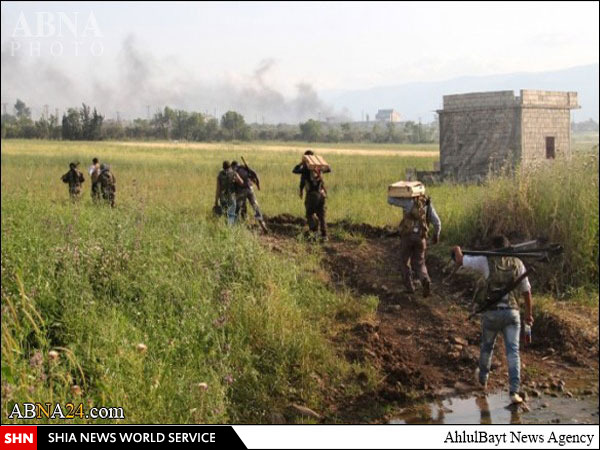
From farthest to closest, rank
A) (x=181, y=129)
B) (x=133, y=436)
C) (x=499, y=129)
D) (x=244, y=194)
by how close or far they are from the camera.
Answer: (x=181, y=129) < (x=499, y=129) < (x=244, y=194) < (x=133, y=436)

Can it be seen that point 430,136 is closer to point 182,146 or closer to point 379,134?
point 379,134

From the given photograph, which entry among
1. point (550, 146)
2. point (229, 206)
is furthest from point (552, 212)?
point (550, 146)

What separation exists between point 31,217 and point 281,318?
337cm

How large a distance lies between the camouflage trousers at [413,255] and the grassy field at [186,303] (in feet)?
2.75

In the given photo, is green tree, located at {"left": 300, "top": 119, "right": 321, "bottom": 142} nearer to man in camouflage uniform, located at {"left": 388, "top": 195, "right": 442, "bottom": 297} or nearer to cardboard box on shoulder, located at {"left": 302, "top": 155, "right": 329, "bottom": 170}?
cardboard box on shoulder, located at {"left": 302, "top": 155, "right": 329, "bottom": 170}

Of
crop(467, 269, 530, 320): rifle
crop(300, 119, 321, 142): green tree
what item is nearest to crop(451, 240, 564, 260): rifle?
crop(467, 269, 530, 320): rifle

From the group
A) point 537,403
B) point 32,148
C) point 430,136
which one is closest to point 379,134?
point 430,136

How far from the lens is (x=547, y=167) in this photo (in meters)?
12.8

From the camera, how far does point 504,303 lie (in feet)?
23.5

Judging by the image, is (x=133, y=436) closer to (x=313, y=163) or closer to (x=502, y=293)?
(x=502, y=293)

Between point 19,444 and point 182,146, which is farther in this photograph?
point 182,146

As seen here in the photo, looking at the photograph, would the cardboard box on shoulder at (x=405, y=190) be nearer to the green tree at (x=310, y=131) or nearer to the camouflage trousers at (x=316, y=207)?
the camouflage trousers at (x=316, y=207)

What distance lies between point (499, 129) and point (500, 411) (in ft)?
57.8

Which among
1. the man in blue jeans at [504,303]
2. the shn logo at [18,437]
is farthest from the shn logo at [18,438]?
the man in blue jeans at [504,303]
